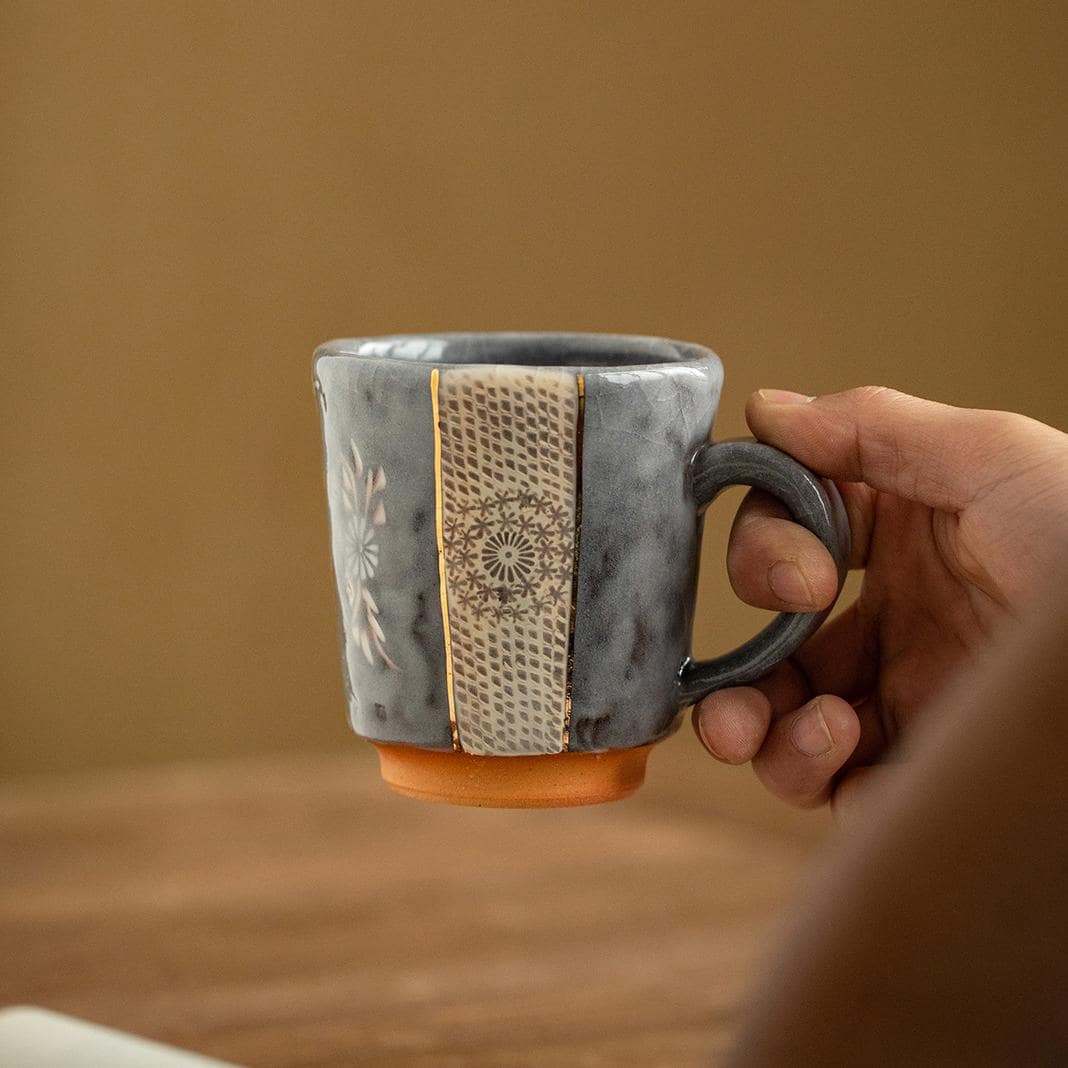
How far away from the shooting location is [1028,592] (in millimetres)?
670

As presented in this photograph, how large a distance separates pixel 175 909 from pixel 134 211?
3.40 feet

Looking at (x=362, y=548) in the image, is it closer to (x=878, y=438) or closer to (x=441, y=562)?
(x=441, y=562)

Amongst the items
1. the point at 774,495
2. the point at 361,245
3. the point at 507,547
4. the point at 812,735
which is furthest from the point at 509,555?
the point at 361,245

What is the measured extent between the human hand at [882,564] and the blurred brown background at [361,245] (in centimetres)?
80

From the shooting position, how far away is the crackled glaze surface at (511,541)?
1.75 ft

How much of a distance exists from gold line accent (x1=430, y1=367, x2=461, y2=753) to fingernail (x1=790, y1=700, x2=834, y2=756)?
0.25 metres

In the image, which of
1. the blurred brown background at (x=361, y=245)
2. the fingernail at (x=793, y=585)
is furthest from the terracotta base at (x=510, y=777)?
the blurred brown background at (x=361, y=245)

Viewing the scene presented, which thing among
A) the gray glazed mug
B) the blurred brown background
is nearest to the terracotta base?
the gray glazed mug

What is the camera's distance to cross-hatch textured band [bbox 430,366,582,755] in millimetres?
526

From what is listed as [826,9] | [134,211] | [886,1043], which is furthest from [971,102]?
[886,1043]

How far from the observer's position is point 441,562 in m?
0.55

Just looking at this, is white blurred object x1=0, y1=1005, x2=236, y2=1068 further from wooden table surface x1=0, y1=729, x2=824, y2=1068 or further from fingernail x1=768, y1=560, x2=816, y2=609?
fingernail x1=768, y1=560, x2=816, y2=609

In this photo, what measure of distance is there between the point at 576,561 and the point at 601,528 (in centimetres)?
2

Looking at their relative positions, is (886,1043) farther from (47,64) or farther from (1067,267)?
(47,64)
